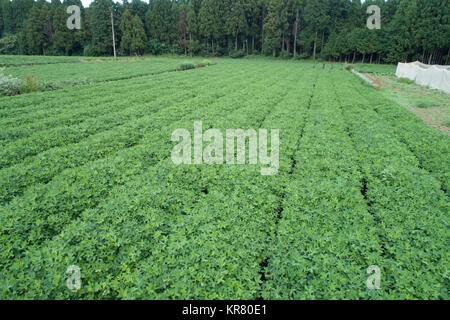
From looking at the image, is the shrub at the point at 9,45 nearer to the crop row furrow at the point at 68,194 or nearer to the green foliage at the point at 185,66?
the green foliage at the point at 185,66

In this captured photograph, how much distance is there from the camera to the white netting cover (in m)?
22.0

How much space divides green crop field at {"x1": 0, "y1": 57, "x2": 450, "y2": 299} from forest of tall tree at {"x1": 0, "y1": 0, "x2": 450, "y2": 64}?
164 feet

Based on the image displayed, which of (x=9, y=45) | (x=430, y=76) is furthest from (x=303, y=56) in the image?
(x=9, y=45)

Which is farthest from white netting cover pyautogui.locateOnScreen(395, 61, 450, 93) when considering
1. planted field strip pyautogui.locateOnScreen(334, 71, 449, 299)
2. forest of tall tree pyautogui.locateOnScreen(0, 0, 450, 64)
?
forest of tall tree pyautogui.locateOnScreen(0, 0, 450, 64)

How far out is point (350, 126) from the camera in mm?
11156

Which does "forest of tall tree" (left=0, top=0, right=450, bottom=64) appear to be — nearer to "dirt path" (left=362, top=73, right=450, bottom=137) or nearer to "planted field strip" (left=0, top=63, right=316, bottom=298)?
"dirt path" (left=362, top=73, right=450, bottom=137)

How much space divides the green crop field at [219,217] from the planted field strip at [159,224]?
0.03 m

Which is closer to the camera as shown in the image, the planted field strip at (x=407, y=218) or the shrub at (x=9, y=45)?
the planted field strip at (x=407, y=218)

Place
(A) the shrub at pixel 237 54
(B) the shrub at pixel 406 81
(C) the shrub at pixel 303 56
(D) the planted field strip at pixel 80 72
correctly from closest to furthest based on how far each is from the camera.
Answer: (D) the planted field strip at pixel 80 72, (B) the shrub at pixel 406 81, (C) the shrub at pixel 303 56, (A) the shrub at pixel 237 54

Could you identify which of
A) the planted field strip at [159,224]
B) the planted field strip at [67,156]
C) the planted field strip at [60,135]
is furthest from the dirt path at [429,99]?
the planted field strip at [60,135]

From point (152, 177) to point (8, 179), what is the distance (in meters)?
3.53

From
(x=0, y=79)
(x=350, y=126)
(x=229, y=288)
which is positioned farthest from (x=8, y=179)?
(x=0, y=79)

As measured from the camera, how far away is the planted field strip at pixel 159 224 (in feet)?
12.1
